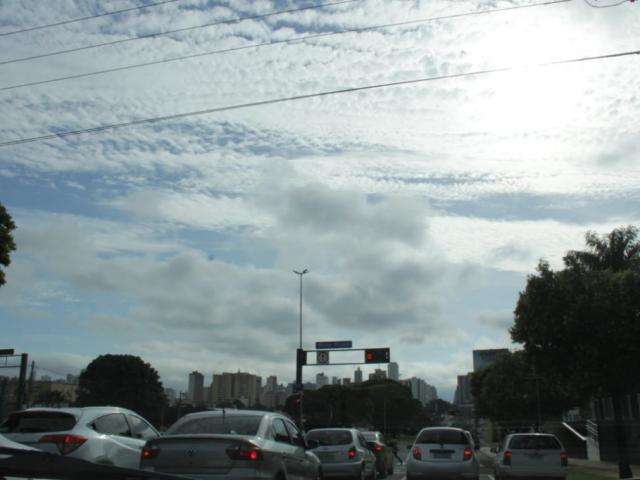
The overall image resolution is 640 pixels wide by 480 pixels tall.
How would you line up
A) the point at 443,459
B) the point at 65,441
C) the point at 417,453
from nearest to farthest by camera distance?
the point at 65,441 → the point at 443,459 → the point at 417,453

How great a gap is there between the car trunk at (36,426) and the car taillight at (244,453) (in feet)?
9.32

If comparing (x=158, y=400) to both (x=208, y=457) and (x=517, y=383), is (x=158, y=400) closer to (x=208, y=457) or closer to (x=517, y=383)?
(x=517, y=383)

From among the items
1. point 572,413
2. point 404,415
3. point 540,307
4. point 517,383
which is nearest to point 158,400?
point 517,383

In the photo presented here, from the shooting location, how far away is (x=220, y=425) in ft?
31.4

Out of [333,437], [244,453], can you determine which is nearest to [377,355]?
[333,437]

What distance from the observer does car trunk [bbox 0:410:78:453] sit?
32.1ft

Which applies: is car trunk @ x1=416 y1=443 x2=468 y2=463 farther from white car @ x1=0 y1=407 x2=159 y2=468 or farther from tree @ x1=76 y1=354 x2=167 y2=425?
tree @ x1=76 y1=354 x2=167 y2=425

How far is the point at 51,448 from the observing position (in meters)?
9.70

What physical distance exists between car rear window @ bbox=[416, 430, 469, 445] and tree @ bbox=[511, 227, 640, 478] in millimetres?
8397

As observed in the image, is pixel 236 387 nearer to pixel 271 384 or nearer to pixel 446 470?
pixel 271 384

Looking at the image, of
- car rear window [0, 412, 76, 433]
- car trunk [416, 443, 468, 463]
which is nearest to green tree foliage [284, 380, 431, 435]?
car trunk [416, 443, 468, 463]

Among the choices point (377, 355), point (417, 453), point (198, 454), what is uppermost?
point (377, 355)

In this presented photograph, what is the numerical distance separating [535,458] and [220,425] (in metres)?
11.2

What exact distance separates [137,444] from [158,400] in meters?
44.4
